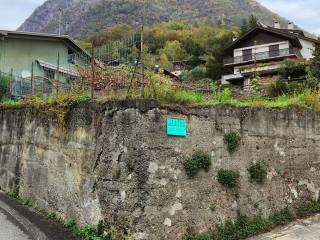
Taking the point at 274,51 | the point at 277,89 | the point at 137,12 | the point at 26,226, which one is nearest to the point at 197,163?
the point at 26,226

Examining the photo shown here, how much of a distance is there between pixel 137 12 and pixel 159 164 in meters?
96.6

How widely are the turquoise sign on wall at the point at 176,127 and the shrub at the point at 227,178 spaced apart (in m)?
1.09

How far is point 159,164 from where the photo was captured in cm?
681

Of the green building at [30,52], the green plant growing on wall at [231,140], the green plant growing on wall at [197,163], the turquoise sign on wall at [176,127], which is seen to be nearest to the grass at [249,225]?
the green plant growing on wall at [197,163]

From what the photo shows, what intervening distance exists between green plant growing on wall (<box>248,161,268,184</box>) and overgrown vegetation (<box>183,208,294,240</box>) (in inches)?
28.9

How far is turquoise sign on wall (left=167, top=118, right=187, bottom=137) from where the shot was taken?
6.95 m

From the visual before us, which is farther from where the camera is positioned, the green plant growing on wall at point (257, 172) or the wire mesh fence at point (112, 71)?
the green plant growing on wall at point (257, 172)

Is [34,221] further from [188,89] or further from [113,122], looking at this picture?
[188,89]

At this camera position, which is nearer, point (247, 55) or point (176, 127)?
point (176, 127)

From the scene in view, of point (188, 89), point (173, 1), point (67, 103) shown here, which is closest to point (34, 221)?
point (67, 103)

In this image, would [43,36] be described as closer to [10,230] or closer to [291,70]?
[10,230]

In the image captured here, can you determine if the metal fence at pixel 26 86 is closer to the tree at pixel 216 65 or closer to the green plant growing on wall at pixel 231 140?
the green plant growing on wall at pixel 231 140

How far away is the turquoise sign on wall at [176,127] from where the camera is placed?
6945 mm

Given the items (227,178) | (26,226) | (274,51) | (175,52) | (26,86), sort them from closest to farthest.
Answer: (227,178)
(26,226)
(26,86)
(274,51)
(175,52)
